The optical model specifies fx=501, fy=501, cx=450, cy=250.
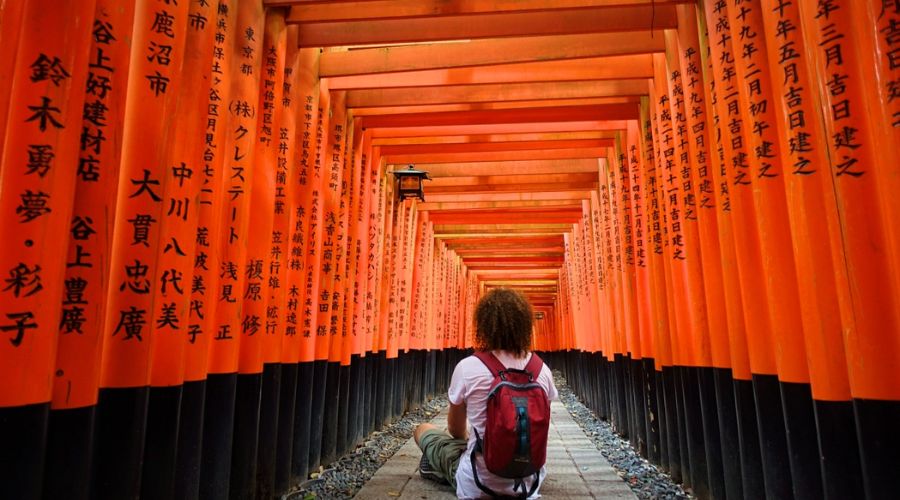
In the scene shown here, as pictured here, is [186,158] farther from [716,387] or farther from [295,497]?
[716,387]

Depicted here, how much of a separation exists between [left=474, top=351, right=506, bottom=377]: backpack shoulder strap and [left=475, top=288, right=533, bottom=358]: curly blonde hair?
9 cm

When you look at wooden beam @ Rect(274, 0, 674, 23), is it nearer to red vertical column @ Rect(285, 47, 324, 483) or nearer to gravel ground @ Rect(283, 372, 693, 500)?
red vertical column @ Rect(285, 47, 324, 483)

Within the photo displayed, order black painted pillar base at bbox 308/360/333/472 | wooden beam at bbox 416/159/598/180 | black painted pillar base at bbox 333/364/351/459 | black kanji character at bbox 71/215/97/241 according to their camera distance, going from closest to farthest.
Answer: black kanji character at bbox 71/215/97/241 → black painted pillar base at bbox 308/360/333/472 → black painted pillar base at bbox 333/364/351/459 → wooden beam at bbox 416/159/598/180

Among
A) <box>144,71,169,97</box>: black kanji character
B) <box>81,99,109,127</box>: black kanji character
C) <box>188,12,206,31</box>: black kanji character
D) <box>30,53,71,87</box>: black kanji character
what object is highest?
<box>188,12,206,31</box>: black kanji character

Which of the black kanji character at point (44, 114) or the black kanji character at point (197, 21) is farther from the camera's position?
the black kanji character at point (197, 21)

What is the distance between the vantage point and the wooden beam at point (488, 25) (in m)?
4.48

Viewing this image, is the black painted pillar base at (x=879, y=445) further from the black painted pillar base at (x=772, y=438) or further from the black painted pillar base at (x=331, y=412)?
the black painted pillar base at (x=331, y=412)

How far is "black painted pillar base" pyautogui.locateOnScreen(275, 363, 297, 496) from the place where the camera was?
436 cm

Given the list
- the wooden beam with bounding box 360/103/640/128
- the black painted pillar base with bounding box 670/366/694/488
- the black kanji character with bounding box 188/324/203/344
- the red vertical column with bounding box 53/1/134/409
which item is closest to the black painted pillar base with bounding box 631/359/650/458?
the black painted pillar base with bounding box 670/366/694/488

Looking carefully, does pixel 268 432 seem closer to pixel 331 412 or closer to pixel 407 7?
pixel 331 412

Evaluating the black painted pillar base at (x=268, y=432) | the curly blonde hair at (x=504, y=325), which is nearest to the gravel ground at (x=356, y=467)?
the black painted pillar base at (x=268, y=432)

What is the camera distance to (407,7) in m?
4.42

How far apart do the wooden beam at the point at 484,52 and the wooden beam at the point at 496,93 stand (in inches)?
24.6

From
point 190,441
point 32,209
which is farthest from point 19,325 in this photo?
point 190,441
